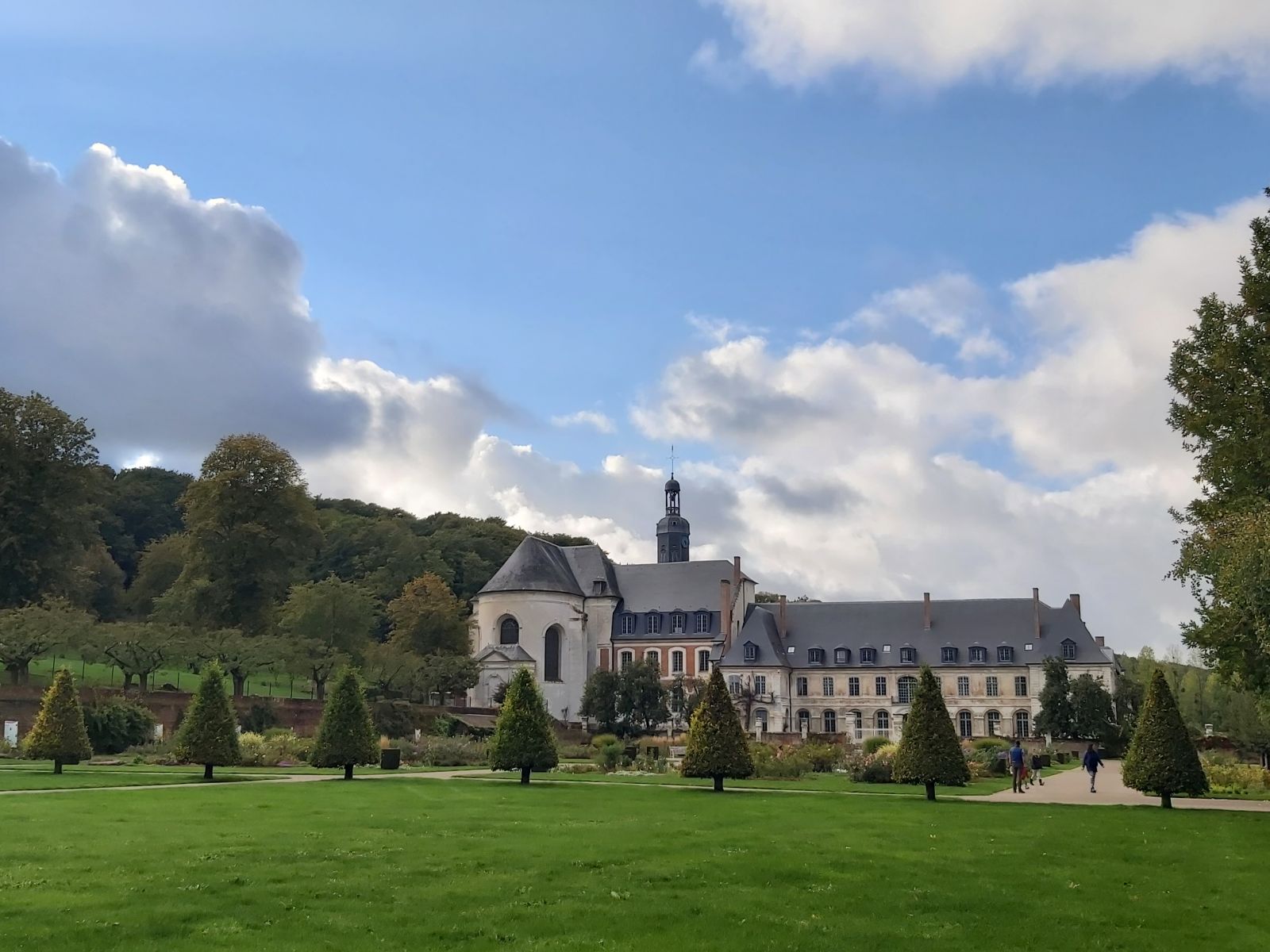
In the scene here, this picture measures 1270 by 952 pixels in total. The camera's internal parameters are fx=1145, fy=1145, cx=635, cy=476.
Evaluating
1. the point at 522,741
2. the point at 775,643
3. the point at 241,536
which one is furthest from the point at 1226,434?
the point at 775,643

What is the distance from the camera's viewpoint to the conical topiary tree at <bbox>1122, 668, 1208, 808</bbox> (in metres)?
23.4

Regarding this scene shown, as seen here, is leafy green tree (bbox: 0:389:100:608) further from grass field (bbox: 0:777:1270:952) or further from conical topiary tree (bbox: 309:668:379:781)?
grass field (bbox: 0:777:1270:952)

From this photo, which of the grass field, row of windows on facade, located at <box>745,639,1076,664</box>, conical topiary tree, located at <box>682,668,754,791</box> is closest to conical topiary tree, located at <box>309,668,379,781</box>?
conical topiary tree, located at <box>682,668,754,791</box>

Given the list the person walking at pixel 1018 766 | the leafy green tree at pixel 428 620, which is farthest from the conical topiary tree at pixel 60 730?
the leafy green tree at pixel 428 620

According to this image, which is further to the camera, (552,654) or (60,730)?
(552,654)

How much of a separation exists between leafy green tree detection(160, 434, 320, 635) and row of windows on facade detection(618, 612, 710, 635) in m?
24.4

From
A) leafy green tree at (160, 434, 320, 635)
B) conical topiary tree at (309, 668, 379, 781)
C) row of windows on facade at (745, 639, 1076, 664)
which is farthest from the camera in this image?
row of windows on facade at (745, 639, 1076, 664)

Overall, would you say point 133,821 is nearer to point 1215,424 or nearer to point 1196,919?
point 1196,919

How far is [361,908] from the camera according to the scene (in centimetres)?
1020

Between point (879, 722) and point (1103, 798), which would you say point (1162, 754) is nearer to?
point (1103, 798)

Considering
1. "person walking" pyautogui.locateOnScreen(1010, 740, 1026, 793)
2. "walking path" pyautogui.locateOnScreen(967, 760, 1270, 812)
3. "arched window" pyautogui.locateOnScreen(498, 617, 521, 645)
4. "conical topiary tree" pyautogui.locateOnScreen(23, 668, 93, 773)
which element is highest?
"arched window" pyautogui.locateOnScreen(498, 617, 521, 645)

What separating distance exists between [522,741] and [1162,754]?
580 inches

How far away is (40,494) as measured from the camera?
165 feet

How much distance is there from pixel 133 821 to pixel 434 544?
73994mm
